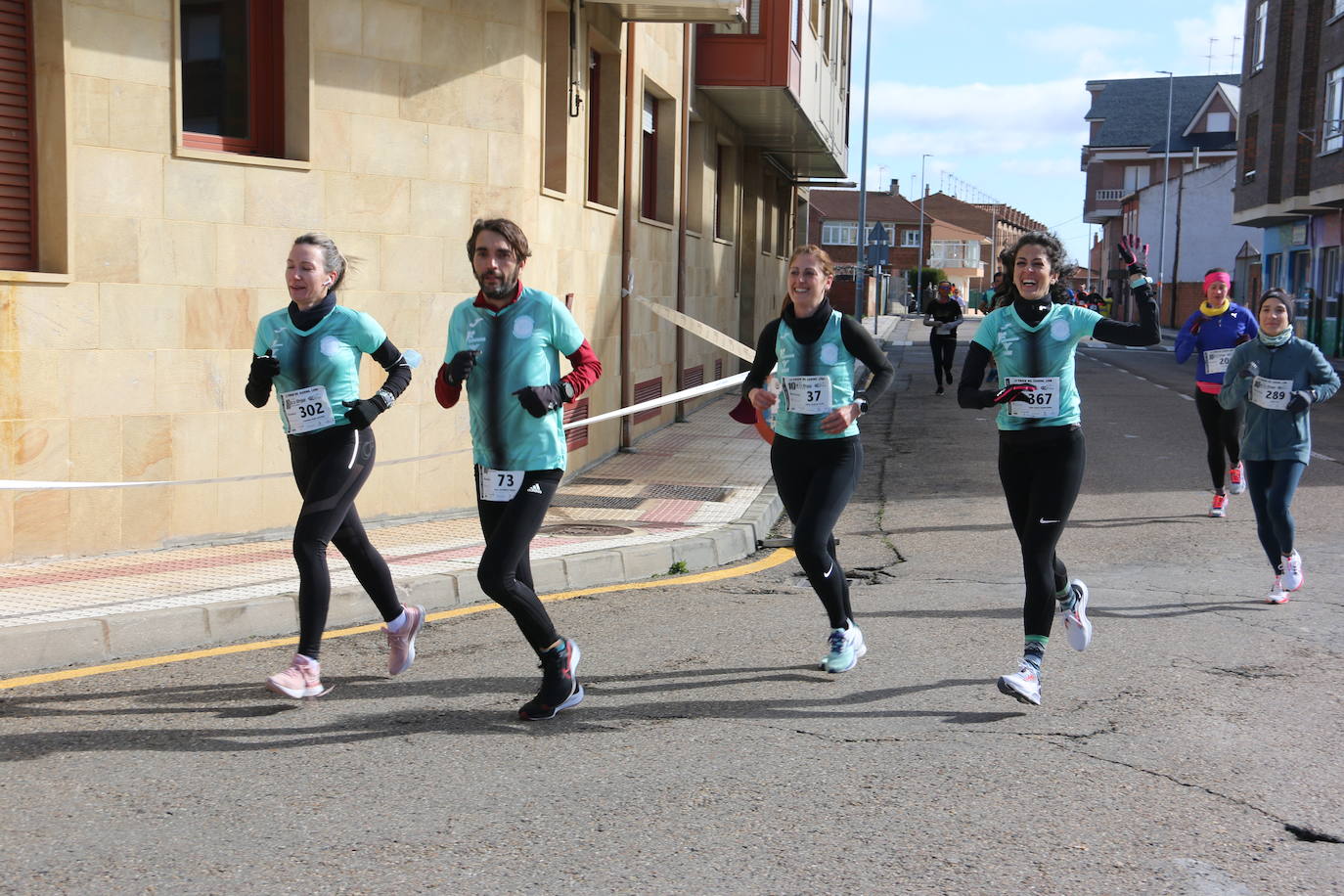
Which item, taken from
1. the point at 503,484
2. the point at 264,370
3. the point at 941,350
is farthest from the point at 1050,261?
the point at 941,350

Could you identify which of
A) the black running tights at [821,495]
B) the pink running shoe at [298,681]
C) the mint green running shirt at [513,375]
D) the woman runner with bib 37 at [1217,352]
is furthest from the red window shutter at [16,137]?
the woman runner with bib 37 at [1217,352]

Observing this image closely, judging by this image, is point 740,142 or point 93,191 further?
point 740,142

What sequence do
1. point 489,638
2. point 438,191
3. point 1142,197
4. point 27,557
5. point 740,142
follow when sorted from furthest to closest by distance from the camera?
point 1142,197 → point 740,142 → point 438,191 → point 27,557 → point 489,638

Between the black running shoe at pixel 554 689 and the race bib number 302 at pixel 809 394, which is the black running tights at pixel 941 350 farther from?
the black running shoe at pixel 554 689

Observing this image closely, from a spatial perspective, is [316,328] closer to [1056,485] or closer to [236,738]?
[236,738]

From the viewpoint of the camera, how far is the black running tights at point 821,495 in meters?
5.92

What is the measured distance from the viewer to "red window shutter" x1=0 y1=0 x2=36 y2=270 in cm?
789

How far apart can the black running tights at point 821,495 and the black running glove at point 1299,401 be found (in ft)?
9.97

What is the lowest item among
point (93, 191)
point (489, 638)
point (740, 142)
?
point (489, 638)

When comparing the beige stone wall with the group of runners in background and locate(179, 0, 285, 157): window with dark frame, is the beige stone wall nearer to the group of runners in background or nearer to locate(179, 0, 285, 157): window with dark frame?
locate(179, 0, 285, 157): window with dark frame

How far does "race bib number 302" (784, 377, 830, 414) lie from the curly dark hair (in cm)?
86

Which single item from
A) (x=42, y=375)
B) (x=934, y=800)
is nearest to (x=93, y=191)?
(x=42, y=375)

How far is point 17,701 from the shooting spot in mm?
5492

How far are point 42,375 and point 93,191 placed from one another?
3.57 ft
